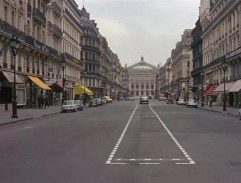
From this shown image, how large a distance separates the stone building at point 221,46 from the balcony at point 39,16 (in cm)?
2339

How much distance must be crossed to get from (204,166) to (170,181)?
6.84ft

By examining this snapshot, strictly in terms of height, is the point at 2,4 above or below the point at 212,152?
above

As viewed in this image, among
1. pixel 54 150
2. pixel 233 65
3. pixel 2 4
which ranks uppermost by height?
pixel 2 4

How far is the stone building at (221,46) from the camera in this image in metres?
58.7

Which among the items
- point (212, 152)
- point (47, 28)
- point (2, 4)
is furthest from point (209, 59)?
point (212, 152)

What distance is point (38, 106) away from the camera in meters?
51.8

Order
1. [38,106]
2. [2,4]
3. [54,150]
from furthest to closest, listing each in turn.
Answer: [38,106], [2,4], [54,150]

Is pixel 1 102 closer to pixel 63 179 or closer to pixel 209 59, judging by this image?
pixel 63 179

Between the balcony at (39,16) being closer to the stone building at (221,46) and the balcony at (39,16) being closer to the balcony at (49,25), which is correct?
the balcony at (49,25)

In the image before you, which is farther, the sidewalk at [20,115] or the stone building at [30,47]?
the stone building at [30,47]

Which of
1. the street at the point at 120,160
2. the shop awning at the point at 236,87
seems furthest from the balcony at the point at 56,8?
the street at the point at 120,160

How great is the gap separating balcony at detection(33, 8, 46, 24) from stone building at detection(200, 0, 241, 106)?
23393 millimetres

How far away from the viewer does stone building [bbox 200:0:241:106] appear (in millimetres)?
58656

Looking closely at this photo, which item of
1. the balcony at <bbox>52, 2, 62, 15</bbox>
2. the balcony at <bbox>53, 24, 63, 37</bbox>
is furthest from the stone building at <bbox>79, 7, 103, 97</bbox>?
the balcony at <bbox>52, 2, 62, 15</bbox>
